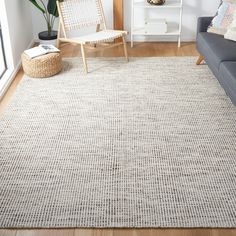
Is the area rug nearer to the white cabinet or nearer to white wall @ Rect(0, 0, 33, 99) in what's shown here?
white wall @ Rect(0, 0, 33, 99)

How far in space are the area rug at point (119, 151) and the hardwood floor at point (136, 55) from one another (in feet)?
0.13

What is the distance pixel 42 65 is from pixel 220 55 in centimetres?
164

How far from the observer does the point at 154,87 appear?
3717mm

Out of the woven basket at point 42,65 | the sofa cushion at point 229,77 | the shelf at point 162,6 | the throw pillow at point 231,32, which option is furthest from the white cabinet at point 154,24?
the sofa cushion at point 229,77

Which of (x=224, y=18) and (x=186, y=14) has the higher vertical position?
(x=224, y=18)

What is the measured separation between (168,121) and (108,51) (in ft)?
5.89

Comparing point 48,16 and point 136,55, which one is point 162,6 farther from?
point 48,16

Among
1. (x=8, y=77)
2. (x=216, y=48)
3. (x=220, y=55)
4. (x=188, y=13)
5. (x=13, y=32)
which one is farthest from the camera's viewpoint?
(x=188, y=13)

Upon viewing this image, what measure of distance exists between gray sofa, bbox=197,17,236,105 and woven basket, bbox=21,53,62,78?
1.40 meters

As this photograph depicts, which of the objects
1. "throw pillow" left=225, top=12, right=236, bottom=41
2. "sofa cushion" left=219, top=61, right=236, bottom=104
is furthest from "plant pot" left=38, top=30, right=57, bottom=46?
"sofa cushion" left=219, top=61, right=236, bottom=104

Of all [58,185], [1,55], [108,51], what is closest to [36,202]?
[58,185]

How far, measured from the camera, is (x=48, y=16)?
4.63m

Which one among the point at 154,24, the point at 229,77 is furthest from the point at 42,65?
the point at 229,77

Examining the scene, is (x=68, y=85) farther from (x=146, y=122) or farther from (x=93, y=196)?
(x=93, y=196)
